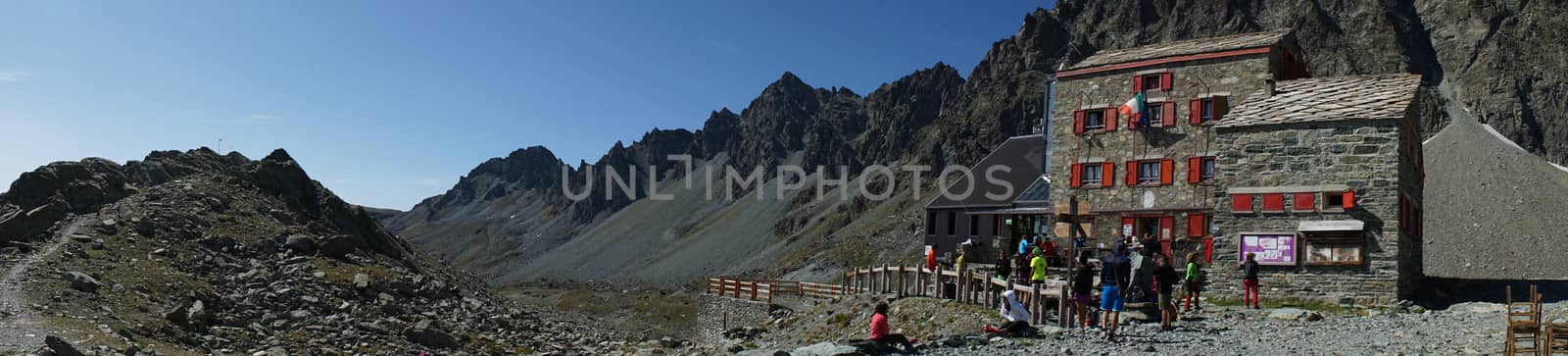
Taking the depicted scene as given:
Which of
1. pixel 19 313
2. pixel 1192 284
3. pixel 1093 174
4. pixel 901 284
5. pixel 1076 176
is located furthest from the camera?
pixel 1076 176

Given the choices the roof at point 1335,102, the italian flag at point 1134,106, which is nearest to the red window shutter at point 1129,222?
the italian flag at point 1134,106

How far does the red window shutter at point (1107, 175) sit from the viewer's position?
3978 centimetres

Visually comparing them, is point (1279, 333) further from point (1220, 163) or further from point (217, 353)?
point (217, 353)

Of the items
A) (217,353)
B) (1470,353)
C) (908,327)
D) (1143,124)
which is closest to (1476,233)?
(1143,124)

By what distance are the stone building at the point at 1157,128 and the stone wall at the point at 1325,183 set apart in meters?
7.38

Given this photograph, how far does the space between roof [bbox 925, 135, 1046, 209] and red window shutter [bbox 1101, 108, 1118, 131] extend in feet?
44.2

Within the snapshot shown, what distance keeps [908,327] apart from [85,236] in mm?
31663

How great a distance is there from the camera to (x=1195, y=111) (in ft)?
125

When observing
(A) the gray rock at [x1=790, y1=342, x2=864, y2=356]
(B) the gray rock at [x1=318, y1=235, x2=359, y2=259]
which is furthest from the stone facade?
(B) the gray rock at [x1=318, y1=235, x2=359, y2=259]

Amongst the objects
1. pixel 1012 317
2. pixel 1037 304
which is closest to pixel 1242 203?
pixel 1037 304

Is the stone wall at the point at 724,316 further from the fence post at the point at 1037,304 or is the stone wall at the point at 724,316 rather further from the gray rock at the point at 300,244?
the fence post at the point at 1037,304

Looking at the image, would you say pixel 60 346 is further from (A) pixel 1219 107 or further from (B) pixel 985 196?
(B) pixel 985 196

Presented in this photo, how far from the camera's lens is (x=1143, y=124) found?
39.0 metres

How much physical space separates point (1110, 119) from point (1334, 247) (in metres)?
13.4
